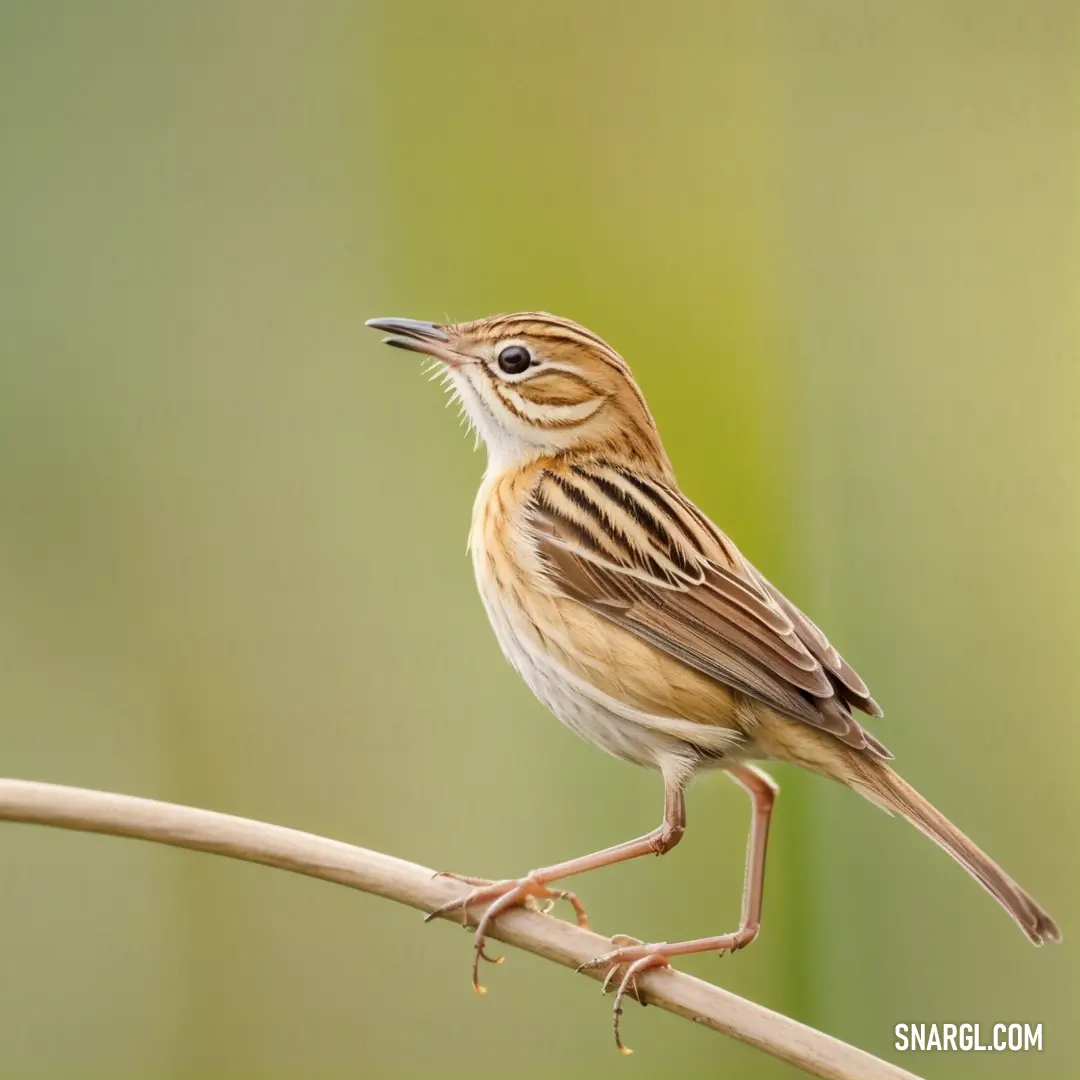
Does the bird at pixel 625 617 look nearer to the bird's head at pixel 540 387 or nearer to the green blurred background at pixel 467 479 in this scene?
the bird's head at pixel 540 387

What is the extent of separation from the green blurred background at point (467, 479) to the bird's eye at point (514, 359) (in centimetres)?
33

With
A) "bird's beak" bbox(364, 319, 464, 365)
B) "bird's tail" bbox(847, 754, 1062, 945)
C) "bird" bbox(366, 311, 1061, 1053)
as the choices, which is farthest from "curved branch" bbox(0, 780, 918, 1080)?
"bird's beak" bbox(364, 319, 464, 365)

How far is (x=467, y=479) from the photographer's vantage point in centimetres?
354

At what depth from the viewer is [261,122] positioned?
13.5 ft

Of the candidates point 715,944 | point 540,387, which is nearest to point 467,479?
point 540,387

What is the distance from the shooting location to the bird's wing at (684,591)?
235 centimetres

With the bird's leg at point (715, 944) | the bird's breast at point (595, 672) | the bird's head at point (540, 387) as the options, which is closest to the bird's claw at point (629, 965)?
the bird's leg at point (715, 944)

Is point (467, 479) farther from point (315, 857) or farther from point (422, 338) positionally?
point (315, 857)

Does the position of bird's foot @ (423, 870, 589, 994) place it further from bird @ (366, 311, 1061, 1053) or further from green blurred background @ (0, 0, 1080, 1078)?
green blurred background @ (0, 0, 1080, 1078)

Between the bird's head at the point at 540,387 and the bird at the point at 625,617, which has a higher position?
the bird's head at the point at 540,387

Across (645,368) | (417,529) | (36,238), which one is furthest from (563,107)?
(36,238)

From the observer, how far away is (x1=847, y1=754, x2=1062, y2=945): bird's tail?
193cm

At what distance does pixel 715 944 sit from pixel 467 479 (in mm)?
1637

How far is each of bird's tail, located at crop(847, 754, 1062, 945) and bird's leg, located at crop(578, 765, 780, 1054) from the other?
25 centimetres
